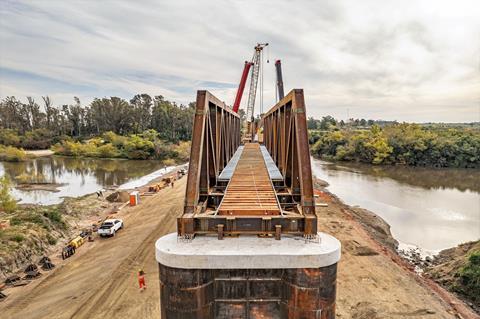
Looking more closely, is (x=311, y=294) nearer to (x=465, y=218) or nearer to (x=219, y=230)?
(x=219, y=230)

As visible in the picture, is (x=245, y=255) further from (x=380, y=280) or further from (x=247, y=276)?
(x=380, y=280)

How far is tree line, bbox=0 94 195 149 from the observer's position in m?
120

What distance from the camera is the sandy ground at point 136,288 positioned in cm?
1362

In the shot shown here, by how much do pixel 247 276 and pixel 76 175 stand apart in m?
64.8

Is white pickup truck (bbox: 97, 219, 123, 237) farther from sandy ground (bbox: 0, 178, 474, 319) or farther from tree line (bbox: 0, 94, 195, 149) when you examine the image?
tree line (bbox: 0, 94, 195, 149)

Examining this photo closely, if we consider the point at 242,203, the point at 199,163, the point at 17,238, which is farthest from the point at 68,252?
the point at 199,163

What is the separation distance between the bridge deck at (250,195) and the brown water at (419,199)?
1997 centimetres

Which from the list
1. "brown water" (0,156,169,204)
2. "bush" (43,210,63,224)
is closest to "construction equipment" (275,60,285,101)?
"brown water" (0,156,169,204)

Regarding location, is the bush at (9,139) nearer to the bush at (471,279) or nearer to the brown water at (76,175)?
the brown water at (76,175)

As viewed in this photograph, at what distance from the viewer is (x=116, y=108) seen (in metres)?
122

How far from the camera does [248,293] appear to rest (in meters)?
7.55

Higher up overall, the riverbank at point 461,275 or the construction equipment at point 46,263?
the construction equipment at point 46,263

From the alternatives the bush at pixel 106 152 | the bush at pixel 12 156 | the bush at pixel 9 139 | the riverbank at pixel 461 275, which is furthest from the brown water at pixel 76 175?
the riverbank at pixel 461 275

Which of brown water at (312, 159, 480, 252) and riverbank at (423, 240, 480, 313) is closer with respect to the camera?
riverbank at (423, 240, 480, 313)
